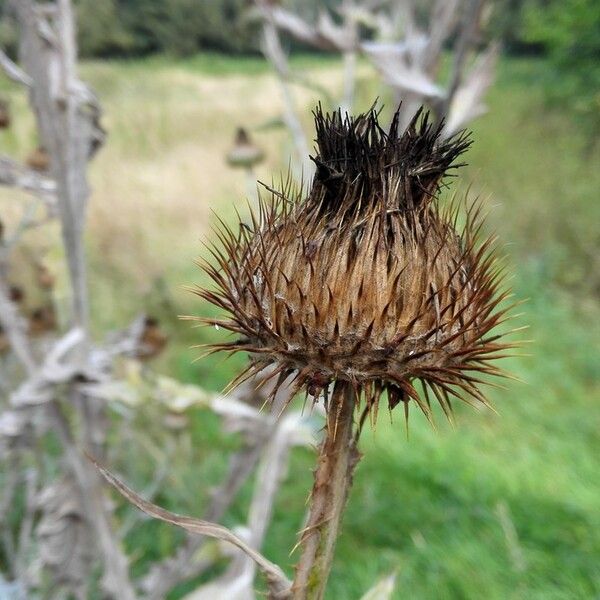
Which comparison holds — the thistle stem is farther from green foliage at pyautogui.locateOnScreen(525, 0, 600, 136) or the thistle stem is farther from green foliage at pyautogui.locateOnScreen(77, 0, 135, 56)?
green foliage at pyautogui.locateOnScreen(77, 0, 135, 56)

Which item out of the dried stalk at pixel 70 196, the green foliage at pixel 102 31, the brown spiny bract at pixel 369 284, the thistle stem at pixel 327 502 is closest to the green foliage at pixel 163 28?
the green foliage at pixel 102 31

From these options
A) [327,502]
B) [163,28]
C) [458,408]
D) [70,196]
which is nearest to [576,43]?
[458,408]

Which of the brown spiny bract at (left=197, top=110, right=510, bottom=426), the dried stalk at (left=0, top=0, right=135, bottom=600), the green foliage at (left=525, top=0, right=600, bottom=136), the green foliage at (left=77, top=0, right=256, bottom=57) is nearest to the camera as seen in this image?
the brown spiny bract at (left=197, top=110, right=510, bottom=426)

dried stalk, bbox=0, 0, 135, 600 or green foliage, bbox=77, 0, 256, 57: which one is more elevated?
dried stalk, bbox=0, 0, 135, 600

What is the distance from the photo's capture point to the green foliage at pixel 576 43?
7230mm

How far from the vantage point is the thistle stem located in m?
1.23

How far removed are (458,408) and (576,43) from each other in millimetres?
5453

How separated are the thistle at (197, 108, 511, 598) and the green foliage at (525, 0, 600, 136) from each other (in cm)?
592

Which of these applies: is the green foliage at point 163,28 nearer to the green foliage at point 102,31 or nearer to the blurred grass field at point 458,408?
the green foliage at point 102,31

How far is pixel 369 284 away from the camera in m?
1.26

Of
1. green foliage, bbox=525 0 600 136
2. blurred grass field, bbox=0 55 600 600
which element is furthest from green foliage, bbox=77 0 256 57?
green foliage, bbox=525 0 600 136

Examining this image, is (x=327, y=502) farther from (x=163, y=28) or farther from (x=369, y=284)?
(x=163, y=28)

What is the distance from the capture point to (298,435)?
2.65 m

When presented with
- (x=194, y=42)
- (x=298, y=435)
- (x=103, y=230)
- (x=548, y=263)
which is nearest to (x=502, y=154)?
(x=548, y=263)
